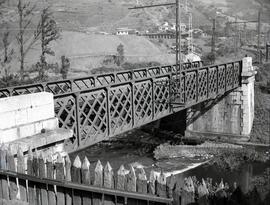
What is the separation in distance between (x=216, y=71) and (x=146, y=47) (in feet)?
169

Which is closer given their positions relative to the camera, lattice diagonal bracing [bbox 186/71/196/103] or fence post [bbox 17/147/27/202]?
fence post [bbox 17/147/27/202]

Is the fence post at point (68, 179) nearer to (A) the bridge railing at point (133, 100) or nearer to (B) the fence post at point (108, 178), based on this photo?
(B) the fence post at point (108, 178)

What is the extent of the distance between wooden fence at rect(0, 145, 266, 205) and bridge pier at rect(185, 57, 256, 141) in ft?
84.3

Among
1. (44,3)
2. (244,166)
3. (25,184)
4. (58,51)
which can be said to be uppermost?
(44,3)

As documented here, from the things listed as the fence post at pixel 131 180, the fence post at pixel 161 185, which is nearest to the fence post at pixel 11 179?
the fence post at pixel 131 180

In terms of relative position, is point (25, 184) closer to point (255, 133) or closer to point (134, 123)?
point (134, 123)

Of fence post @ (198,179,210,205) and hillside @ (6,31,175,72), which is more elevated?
hillside @ (6,31,175,72)

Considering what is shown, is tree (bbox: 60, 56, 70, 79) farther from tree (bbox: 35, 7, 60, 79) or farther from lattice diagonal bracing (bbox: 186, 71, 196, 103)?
lattice diagonal bracing (bbox: 186, 71, 196, 103)

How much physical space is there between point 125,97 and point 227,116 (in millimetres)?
16302

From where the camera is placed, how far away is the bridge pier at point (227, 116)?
101 feet

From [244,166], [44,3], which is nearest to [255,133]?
[244,166]

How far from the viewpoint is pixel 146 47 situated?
77688mm

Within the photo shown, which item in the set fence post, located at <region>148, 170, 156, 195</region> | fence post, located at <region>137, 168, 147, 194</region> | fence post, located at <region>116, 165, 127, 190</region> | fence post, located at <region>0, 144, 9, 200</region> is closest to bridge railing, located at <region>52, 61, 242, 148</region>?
fence post, located at <region>0, 144, 9, 200</region>

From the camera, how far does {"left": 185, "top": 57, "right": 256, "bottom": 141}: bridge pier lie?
30719 mm
